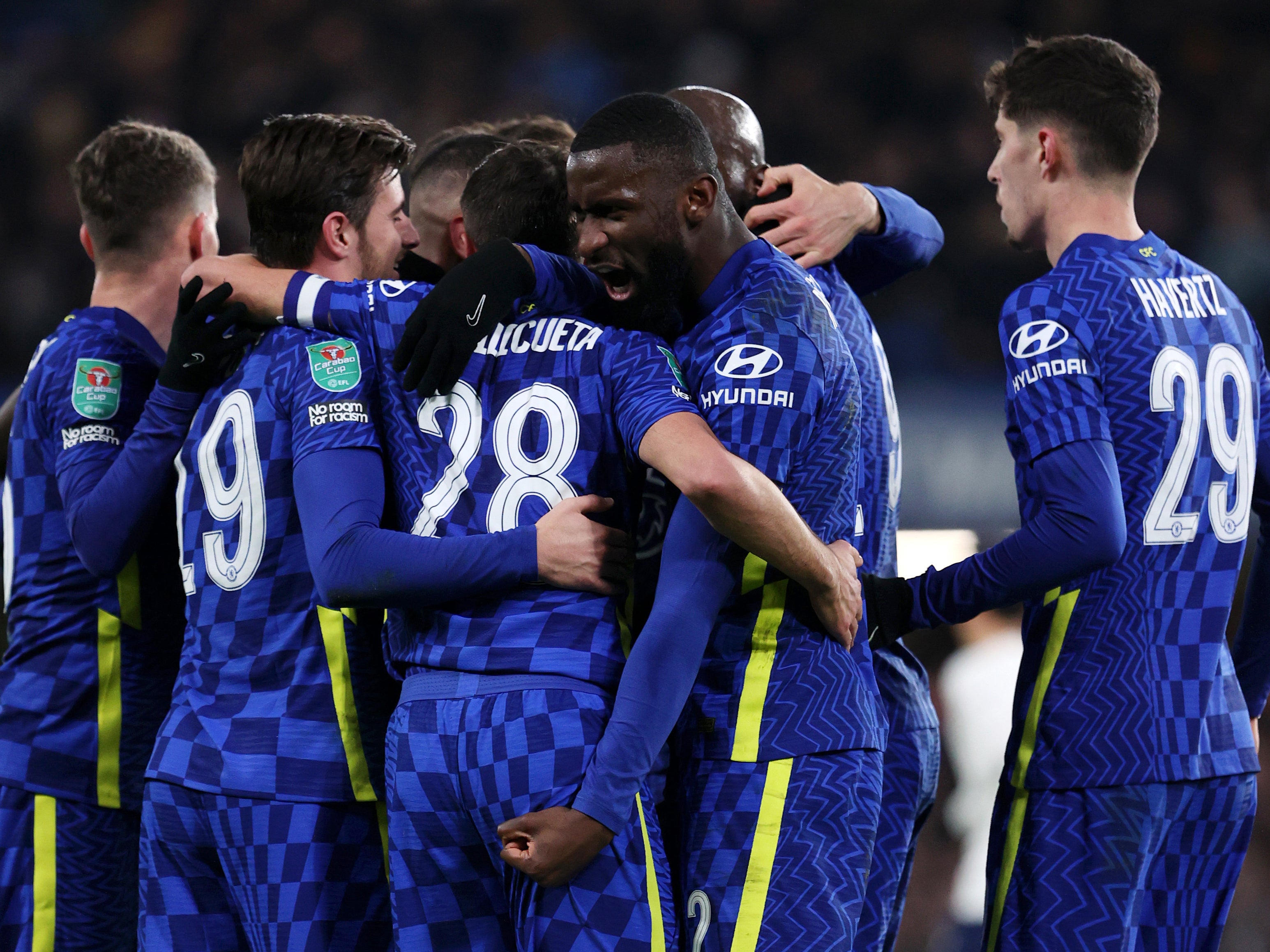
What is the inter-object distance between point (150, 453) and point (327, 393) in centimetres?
51

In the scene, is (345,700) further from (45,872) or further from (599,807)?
(45,872)

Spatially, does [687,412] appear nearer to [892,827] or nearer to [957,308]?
Result: [892,827]

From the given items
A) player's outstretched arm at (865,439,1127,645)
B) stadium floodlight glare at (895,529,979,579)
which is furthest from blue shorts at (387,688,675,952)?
stadium floodlight glare at (895,529,979,579)

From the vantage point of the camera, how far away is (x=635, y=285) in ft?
7.92

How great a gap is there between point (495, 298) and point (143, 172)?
1401 millimetres

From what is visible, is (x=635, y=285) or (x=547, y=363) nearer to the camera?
(x=547, y=363)

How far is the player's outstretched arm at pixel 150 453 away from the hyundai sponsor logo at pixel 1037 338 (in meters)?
1.52

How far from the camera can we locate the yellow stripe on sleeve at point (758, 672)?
226cm

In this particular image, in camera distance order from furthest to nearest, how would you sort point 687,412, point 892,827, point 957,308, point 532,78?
point 532,78 < point 957,308 < point 892,827 < point 687,412

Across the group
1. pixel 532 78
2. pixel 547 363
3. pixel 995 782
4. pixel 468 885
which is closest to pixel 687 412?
pixel 547 363

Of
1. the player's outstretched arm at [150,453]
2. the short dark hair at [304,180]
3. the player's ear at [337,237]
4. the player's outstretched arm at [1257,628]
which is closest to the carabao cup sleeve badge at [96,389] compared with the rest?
the player's outstretched arm at [150,453]

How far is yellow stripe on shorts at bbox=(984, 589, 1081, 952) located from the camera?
2.58 meters

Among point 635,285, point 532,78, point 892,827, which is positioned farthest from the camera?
point 532,78

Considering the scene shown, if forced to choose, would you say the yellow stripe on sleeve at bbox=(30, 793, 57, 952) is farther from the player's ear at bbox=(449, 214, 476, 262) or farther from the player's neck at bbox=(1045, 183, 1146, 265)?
the player's neck at bbox=(1045, 183, 1146, 265)
